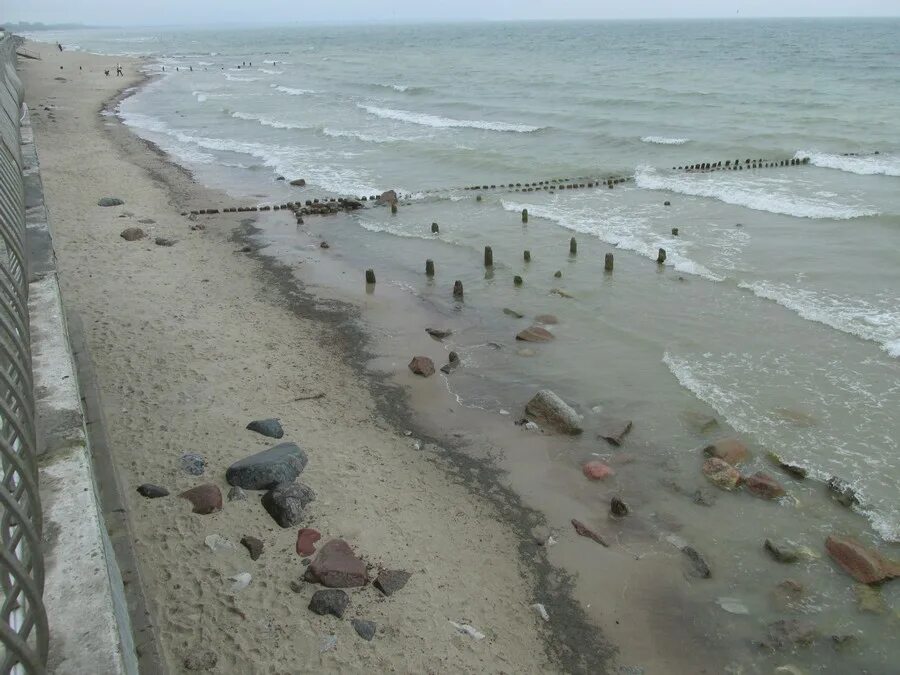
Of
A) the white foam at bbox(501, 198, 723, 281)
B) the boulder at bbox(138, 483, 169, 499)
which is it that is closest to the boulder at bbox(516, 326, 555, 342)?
the white foam at bbox(501, 198, 723, 281)

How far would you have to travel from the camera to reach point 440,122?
40.6 metres

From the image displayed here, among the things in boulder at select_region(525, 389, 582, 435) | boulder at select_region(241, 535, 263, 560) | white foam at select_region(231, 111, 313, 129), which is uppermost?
white foam at select_region(231, 111, 313, 129)

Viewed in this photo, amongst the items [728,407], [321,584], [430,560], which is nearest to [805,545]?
[728,407]

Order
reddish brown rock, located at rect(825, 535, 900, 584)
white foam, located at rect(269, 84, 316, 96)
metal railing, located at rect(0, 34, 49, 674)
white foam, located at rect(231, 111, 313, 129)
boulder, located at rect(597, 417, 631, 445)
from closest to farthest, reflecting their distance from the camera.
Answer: metal railing, located at rect(0, 34, 49, 674) < reddish brown rock, located at rect(825, 535, 900, 584) < boulder, located at rect(597, 417, 631, 445) < white foam, located at rect(231, 111, 313, 129) < white foam, located at rect(269, 84, 316, 96)

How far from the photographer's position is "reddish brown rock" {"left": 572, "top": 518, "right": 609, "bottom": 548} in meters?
8.36

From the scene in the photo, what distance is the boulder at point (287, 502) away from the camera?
25.6 feet

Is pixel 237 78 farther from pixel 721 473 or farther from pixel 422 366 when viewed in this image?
pixel 721 473

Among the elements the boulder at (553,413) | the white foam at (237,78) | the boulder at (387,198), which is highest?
the white foam at (237,78)

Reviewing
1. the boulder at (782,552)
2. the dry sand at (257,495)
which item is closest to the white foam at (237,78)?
the dry sand at (257,495)

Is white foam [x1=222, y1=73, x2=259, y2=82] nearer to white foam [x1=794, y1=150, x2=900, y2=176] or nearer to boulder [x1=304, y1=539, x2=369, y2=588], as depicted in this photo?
white foam [x1=794, y1=150, x2=900, y2=176]

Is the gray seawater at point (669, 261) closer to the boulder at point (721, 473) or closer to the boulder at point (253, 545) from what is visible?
the boulder at point (721, 473)

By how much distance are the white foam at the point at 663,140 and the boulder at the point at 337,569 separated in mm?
29738

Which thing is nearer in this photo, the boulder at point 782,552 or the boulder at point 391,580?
the boulder at point 391,580

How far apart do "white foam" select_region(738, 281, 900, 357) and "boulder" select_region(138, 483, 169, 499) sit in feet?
41.1
